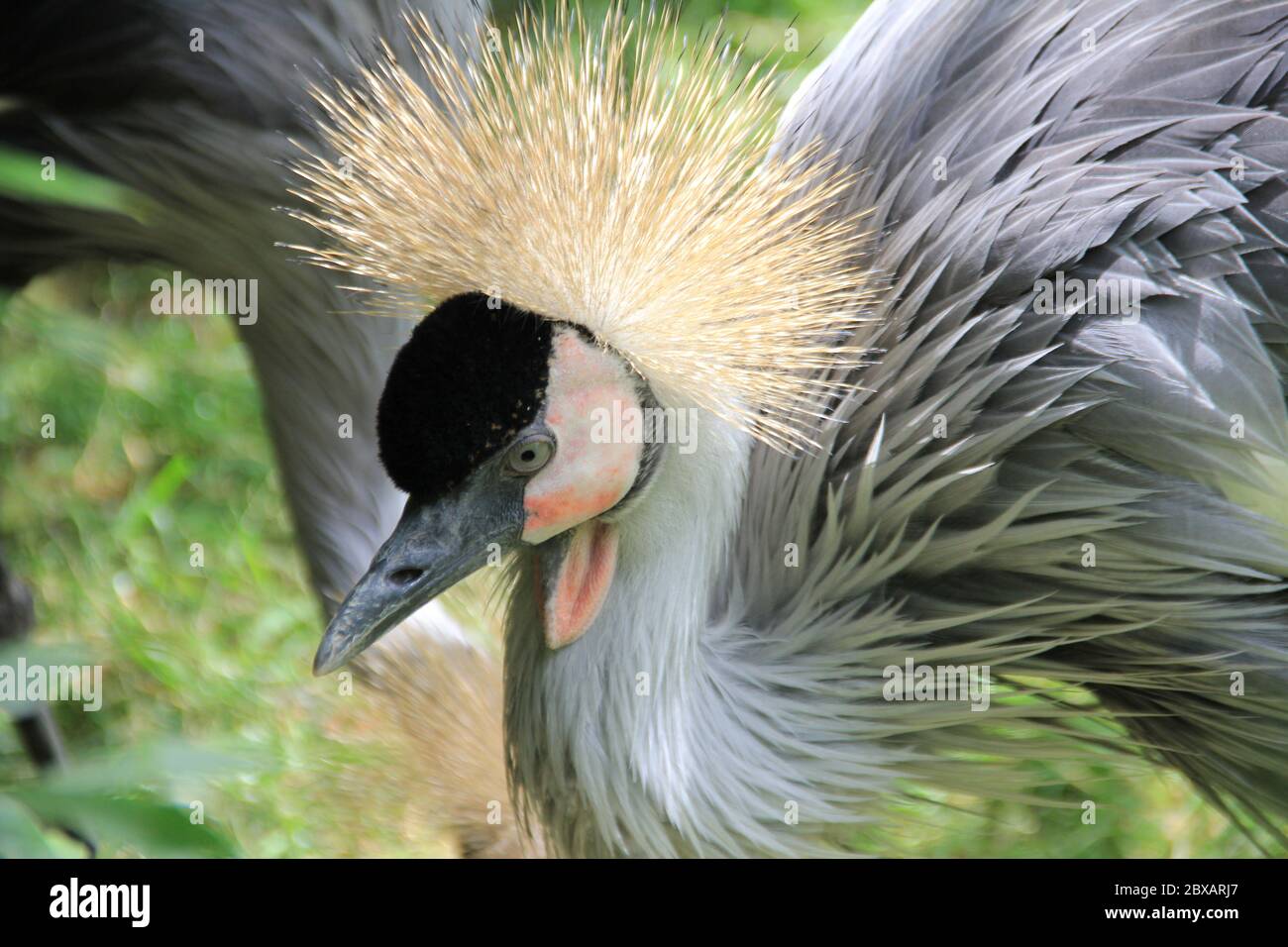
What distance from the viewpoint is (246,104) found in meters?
1.71

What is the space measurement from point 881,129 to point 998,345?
31cm

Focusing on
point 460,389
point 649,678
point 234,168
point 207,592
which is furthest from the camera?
point 207,592

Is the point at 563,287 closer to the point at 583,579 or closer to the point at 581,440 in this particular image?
the point at 581,440

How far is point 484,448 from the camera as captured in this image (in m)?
1.16

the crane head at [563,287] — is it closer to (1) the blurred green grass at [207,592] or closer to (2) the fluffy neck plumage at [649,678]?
(2) the fluffy neck plumage at [649,678]

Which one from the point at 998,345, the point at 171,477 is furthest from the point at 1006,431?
the point at 171,477

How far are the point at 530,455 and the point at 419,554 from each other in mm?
125

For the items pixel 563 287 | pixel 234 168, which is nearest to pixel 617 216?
pixel 563 287

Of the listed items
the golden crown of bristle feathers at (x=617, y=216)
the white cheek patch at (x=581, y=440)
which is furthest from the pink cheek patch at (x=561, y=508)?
the golden crown of bristle feathers at (x=617, y=216)

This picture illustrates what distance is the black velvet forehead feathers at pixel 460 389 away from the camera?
1.12 m
